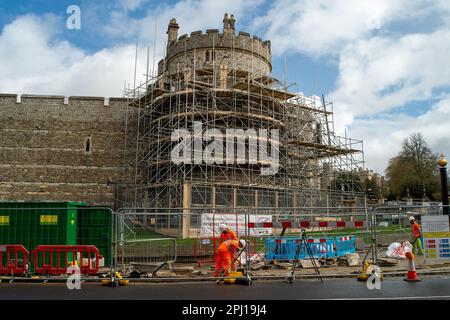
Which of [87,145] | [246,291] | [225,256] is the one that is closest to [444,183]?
[225,256]

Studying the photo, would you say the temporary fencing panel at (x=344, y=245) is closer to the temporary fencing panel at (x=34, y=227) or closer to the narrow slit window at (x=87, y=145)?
the temporary fencing panel at (x=34, y=227)

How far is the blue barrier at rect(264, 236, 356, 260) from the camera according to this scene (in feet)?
37.0

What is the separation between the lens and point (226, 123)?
22500 millimetres

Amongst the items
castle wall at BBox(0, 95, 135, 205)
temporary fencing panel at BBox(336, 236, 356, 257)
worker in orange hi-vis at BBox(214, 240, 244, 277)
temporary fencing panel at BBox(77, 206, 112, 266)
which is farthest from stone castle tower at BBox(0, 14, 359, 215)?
worker in orange hi-vis at BBox(214, 240, 244, 277)

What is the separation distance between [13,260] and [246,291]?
19.0 ft

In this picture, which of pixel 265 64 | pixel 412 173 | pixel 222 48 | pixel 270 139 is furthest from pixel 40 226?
pixel 412 173

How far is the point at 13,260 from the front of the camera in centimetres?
957

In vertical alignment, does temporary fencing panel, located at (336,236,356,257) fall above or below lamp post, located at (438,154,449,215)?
below

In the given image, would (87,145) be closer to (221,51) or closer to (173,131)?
(173,131)

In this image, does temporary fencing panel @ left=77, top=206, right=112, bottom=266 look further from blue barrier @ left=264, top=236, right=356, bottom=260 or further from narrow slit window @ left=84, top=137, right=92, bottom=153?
narrow slit window @ left=84, top=137, right=92, bottom=153

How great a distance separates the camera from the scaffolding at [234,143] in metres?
21.9

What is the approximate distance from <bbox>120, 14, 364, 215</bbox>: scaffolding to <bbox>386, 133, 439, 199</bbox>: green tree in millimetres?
16312

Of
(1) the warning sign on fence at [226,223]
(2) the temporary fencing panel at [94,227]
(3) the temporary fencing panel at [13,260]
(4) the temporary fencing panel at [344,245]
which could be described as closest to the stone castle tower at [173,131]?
(1) the warning sign on fence at [226,223]

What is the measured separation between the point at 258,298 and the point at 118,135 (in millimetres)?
22163
